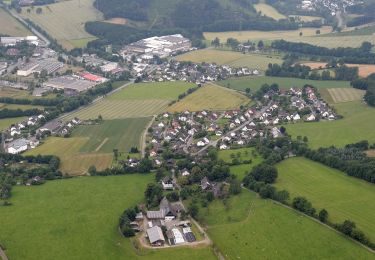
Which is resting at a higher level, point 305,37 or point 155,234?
point 305,37

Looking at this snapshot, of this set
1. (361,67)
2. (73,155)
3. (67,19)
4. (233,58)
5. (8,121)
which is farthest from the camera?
(67,19)

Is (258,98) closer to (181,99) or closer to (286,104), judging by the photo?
(286,104)

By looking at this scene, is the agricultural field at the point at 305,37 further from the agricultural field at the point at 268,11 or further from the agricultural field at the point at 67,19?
the agricultural field at the point at 67,19

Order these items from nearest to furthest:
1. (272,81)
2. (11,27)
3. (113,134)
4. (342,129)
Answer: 1. (342,129)
2. (113,134)
3. (272,81)
4. (11,27)

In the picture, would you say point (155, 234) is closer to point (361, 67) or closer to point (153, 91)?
point (153, 91)

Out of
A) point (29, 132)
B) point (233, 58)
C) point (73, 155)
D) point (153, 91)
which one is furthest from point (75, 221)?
point (233, 58)

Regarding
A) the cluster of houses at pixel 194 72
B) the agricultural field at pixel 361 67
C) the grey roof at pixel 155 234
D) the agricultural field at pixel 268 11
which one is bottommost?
the grey roof at pixel 155 234

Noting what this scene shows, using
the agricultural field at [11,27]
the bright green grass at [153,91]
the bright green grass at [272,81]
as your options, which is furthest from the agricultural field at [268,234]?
the agricultural field at [11,27]
